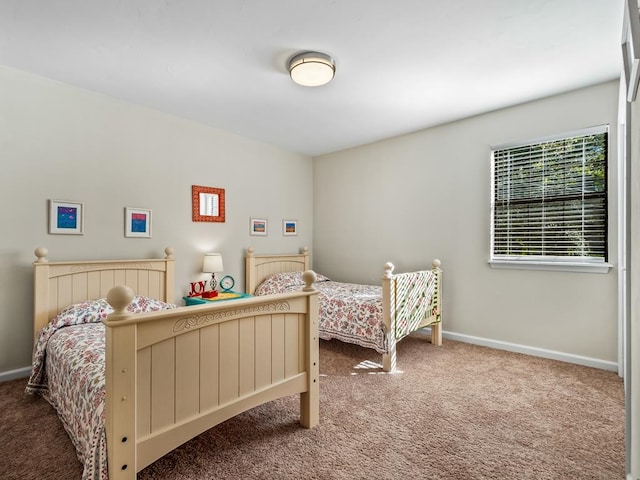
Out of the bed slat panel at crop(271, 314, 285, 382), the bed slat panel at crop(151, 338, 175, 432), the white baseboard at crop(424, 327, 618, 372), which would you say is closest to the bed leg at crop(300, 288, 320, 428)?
the bed slat panel at crop(271, 314, 285, 382)

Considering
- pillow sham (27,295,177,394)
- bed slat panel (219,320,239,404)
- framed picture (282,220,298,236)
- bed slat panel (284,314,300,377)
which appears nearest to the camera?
bed slat panel (219,320,239,404)

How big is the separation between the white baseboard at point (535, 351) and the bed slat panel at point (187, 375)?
299 cm

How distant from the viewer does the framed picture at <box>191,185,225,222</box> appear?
3734 millimetres

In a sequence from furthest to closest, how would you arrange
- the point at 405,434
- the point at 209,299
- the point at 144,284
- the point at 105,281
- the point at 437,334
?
the point at 437,334
the point at 209,299
the point at 144,284
the point at 105,281
the point at 405,434

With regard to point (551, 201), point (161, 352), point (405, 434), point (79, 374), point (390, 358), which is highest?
point (551, 201)

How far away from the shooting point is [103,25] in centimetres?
209

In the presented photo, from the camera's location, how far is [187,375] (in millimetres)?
1474

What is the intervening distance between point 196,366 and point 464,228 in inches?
121

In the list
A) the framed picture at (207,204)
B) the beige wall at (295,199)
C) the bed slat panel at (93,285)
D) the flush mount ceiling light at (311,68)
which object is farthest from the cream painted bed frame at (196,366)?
the framed picture at (207,204)

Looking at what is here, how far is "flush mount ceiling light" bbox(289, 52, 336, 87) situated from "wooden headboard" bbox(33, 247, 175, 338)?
6.85 feet

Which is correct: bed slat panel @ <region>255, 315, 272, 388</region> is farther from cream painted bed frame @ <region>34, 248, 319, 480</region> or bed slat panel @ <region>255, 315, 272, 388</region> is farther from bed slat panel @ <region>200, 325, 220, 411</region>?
bed slat panel @ <region>200, 325, 220, 411</region>

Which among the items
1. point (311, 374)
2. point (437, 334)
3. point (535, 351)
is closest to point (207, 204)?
point (311, 374)

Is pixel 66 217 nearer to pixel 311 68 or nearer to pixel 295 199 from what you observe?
pixel 311 68

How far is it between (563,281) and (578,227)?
1.63ft
